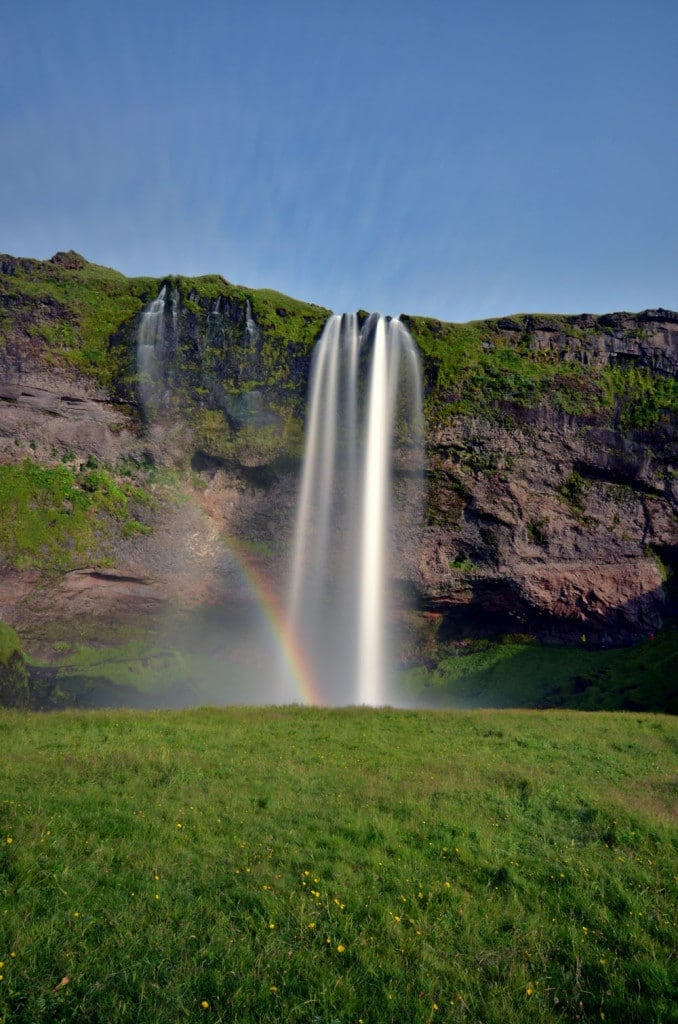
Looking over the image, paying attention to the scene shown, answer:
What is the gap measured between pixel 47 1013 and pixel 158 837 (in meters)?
3.36

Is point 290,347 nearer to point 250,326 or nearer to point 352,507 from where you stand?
point 250,326

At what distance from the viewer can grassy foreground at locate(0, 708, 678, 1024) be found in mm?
4195

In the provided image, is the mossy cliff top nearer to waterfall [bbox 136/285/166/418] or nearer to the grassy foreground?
waterfall [bbox 136/285/166/418]

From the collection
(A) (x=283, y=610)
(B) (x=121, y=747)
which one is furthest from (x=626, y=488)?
(B) (x=121, y=747)

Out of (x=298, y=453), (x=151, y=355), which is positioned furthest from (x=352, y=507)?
(x=151, y=355)

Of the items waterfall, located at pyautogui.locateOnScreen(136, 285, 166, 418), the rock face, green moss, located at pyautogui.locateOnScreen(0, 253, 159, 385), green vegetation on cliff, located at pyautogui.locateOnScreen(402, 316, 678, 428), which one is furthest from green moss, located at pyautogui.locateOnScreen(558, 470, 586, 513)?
green moss, located at pyautogui.locateOnScreen(0, 253, 159, 385)

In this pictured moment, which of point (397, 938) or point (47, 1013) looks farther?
point (397, 938)

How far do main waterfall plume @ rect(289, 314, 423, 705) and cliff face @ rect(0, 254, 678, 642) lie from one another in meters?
1.53

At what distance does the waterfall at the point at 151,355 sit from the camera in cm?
3866

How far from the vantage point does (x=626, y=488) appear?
39.6m

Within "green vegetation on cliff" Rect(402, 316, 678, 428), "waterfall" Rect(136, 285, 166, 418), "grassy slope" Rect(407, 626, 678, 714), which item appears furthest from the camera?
"green vegetation on cliff" Rect(402, 316, 678, 428)

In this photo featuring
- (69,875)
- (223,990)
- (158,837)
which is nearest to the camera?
(223,990)

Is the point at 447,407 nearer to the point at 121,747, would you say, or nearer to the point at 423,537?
the point at 423,537

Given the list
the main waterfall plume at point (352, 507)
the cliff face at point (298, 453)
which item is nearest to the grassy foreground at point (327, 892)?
the main waterfall plume at point (352, 507)
